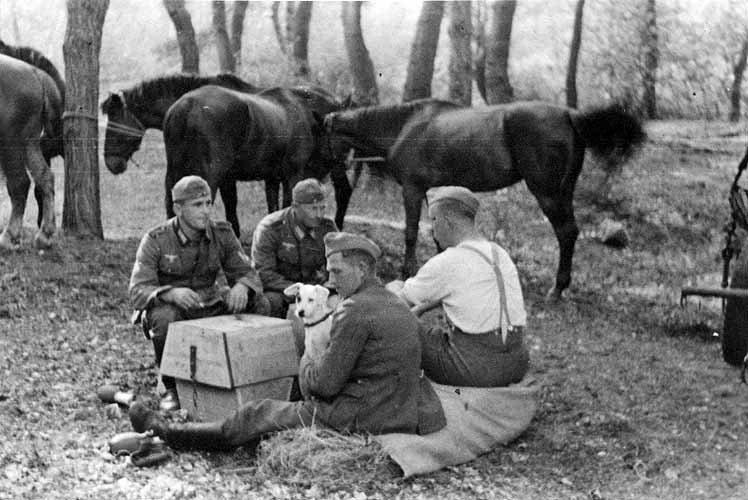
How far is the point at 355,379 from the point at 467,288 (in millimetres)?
764

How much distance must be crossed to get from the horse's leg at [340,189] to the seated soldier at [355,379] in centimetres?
644

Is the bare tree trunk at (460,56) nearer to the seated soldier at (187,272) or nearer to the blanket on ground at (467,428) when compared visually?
the seated soldier at (187,272)

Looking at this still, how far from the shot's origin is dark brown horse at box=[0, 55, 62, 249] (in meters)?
9.80

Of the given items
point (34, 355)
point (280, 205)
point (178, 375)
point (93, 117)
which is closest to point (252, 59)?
point (280, 205)

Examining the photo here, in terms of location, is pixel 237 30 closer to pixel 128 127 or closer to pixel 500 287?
pixel 128 127

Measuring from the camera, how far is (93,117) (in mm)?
10289

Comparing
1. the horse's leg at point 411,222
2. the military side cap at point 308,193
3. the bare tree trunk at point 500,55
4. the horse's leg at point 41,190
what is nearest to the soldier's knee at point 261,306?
the military side cap at point 308,193

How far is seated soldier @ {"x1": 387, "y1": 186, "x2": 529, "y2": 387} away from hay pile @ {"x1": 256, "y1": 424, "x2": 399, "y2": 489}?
68 cm

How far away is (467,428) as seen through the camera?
4848 mm

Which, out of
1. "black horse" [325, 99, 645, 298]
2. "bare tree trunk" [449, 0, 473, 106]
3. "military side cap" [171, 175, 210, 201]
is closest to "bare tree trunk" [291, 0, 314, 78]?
"bare tree trunk" [449, 0, 473, 106]

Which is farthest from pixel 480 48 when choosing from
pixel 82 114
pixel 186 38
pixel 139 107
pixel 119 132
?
pixel 82 114

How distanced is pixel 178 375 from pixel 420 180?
515cm

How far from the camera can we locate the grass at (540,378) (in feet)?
14.5

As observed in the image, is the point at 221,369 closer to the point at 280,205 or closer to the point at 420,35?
the point at 280,205
